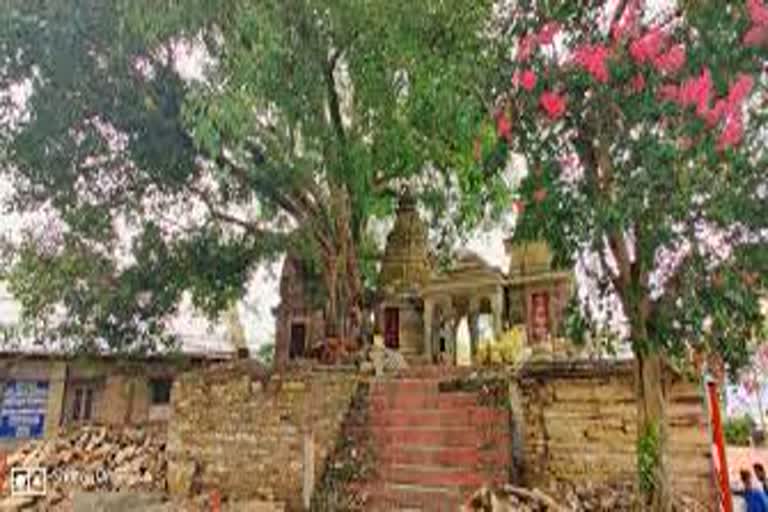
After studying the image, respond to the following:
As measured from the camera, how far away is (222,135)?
29.8 ft

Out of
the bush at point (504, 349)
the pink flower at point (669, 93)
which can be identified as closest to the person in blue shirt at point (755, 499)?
the pink flower at point (669, 93)

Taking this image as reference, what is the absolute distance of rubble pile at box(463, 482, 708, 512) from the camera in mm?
6441

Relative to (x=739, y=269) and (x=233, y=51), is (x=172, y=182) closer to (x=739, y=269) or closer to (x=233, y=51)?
(x=233, y=51)

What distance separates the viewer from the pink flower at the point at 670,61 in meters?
4.82

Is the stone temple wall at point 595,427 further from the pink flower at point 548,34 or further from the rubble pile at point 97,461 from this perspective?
the rubble pile at point 97,461

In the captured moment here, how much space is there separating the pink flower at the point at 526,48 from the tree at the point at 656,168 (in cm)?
1

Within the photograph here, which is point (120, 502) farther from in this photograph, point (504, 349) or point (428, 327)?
point (428, 327)

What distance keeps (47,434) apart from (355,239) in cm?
1133

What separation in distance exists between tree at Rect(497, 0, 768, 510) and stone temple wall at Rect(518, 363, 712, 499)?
1831mm

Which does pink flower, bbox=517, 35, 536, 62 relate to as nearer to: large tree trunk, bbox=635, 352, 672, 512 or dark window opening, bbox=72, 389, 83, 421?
large tree trunk, bbox=635, 352, 672, 512

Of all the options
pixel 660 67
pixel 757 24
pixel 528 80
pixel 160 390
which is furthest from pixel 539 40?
pixel 160 390

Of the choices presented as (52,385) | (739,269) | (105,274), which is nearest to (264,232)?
(105,274)

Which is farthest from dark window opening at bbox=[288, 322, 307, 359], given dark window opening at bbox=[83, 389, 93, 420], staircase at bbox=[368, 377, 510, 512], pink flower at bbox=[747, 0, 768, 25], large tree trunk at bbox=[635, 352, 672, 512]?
pink flower at bbox=[747, 0, 768, 25]

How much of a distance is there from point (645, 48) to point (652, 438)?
10.4 ft
